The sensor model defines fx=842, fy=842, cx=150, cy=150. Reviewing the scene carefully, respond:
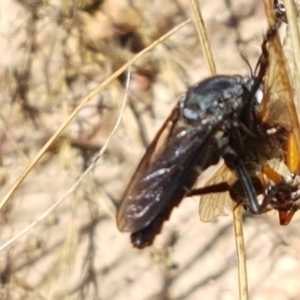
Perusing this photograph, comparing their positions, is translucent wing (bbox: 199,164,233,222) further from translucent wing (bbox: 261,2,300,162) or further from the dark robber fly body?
translucent wing (bbox: 261,2,300,162)

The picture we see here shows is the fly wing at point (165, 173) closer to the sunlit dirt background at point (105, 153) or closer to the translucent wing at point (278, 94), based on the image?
the translucent wing at point (278, 94)

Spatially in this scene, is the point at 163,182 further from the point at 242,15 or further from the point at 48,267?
the point at 242,15

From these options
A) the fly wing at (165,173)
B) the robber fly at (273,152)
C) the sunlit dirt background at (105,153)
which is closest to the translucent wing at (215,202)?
the robber fly at (273,152)

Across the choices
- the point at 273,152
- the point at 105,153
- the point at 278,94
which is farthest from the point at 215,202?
the point at 105,153

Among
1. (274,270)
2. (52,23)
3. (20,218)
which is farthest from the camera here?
(52,23)

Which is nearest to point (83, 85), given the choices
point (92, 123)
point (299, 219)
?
point (92, 123)

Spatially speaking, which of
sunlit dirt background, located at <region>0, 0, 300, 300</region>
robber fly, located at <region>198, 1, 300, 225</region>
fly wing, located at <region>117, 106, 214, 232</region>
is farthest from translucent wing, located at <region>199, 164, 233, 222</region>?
sunlit dirt background, located at <region>0, 0, 300, 300</region>

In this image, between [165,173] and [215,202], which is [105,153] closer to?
[215,202]
